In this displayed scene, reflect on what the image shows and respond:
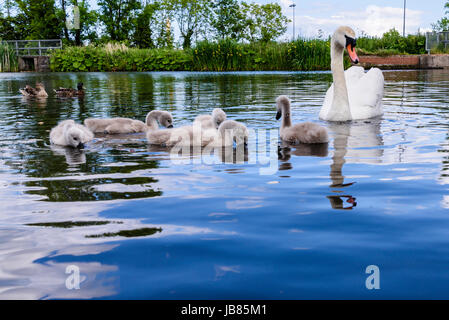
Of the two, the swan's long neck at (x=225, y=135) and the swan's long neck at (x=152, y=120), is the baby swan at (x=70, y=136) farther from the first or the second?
the swan's long neck at (x=225, y=135)

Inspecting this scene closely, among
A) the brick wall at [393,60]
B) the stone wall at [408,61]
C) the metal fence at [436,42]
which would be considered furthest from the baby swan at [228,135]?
the metal fence at [436,42]

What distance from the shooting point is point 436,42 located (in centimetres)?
3403

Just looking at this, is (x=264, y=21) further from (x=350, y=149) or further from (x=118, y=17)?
(x=350, y=149)

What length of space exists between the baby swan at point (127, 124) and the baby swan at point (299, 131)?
168cm

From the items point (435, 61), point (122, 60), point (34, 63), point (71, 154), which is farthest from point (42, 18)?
point (71, 154)

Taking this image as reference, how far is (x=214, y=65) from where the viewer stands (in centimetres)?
3359

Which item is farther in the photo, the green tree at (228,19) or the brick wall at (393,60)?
the green tree at (228,19)

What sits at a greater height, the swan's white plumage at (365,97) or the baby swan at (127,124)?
the swan's white plumage at (365,97)

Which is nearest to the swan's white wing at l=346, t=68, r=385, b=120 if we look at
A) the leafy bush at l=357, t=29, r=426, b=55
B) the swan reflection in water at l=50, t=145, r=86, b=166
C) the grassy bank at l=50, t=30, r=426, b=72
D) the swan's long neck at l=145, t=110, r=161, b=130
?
the swan's long neck at l=145, t=110, r=161, b=130

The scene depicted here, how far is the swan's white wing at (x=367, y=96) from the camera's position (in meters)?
8.02

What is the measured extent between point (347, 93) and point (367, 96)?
19.9 inches

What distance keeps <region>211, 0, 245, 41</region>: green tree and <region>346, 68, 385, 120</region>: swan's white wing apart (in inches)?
2373
